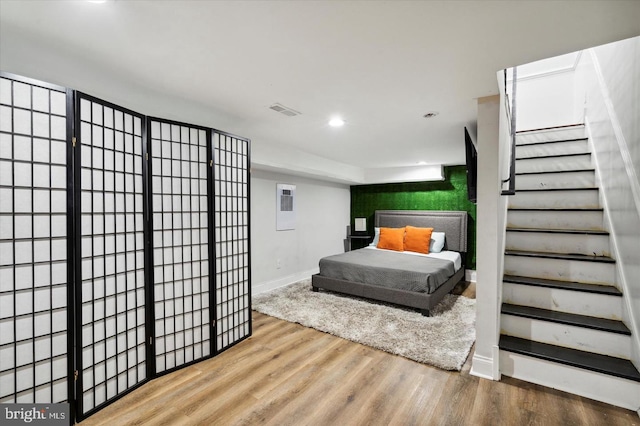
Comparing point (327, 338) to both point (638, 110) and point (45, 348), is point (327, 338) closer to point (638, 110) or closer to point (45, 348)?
point (45, 348)

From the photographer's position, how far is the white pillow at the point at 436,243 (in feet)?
17.5

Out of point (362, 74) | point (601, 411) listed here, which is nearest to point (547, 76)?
point (362, 74)

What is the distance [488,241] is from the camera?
7.38ft

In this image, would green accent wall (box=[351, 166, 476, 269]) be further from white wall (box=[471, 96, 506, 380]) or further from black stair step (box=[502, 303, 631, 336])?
white wall (box=[471, 96, 506, 380])

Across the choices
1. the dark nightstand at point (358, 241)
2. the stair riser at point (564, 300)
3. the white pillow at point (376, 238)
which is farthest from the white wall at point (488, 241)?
the dark nightstand at point (358, 241)

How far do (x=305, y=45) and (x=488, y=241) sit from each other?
6.37ft

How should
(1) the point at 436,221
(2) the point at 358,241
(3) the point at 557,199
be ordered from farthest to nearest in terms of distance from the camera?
(2) the point at 358,241 → (1) the point at 436,221 → (3) the point at 557,199

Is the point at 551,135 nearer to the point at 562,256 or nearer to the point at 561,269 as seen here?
the point at 562,256

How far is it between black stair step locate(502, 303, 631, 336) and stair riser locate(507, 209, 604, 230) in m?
0.96

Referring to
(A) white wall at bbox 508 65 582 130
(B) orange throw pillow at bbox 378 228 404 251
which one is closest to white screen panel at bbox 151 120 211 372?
(B) orange throw pillow at bbox 378 228 404 251

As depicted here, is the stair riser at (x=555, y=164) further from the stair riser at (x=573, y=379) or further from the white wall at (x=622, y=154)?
the stair riser at (x=573, y=379)

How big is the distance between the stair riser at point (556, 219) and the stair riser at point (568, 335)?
1.11 m

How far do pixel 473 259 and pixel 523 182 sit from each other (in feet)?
8.27

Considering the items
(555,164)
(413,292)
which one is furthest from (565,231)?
(413,292)
